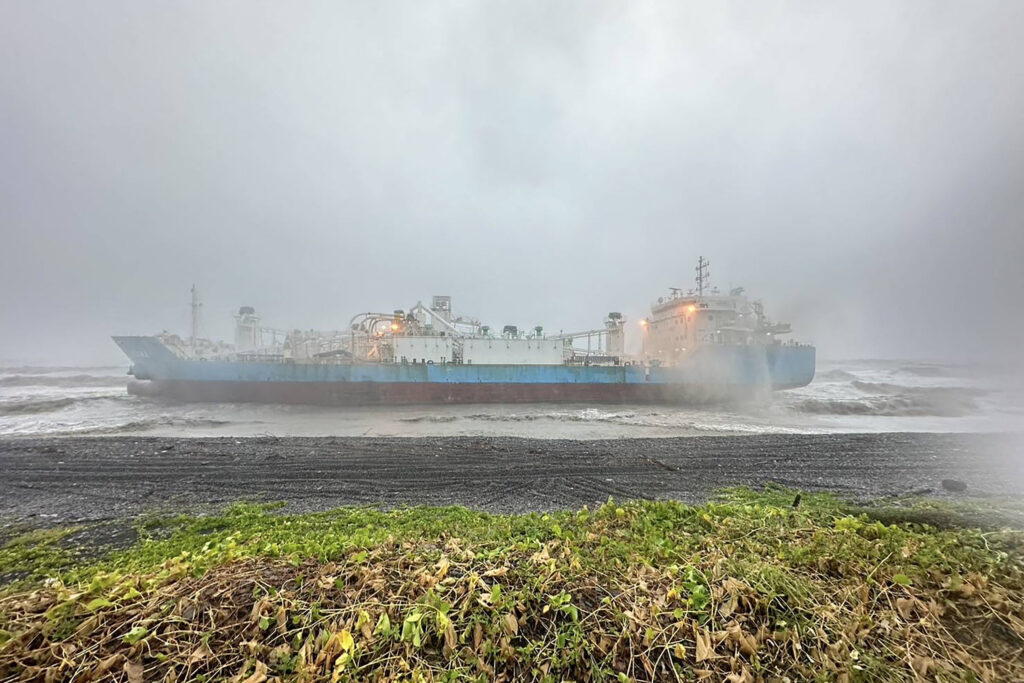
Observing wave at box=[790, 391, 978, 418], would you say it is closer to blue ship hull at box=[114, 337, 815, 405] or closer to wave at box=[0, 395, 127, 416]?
blue ship hull at box=[114, 337, 815, 405]

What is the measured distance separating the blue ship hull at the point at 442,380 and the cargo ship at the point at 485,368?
64 millimetres

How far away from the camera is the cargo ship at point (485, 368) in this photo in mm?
23297

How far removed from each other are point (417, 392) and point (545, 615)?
73.2 ft

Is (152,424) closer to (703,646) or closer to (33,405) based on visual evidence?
(33,405)

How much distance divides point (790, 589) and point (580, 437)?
35.6 feet

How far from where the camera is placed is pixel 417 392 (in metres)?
23.3

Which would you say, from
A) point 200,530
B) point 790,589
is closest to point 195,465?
point 200,530

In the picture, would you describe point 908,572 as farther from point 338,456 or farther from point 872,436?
point 872,436

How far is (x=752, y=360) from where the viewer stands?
24625mm

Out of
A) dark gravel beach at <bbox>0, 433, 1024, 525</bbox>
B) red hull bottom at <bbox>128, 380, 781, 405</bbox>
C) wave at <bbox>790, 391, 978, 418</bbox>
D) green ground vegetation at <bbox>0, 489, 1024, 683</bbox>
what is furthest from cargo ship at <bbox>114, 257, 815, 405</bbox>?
green ground vegetation at <bbox>0, 489, 1024, 683</bbox>

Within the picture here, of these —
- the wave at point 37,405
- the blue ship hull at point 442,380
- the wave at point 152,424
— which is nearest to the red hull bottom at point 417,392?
the blue ship hull at point 442,380

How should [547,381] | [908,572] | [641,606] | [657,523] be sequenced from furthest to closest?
[547,381] → [657,523] → [908,572] → [641,606]

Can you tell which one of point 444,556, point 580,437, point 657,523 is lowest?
point 580,437

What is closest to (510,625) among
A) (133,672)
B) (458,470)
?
(133,672)
